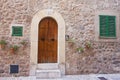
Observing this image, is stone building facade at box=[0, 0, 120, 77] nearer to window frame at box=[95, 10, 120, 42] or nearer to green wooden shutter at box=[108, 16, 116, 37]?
window frame at box=[95, 10, 120, 42]

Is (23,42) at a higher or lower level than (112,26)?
lower

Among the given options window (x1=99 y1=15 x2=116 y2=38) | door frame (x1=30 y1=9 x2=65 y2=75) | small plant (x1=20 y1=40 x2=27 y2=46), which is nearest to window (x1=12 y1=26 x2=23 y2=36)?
small plant (x1=20 y1=40 x2=27 y2=46)

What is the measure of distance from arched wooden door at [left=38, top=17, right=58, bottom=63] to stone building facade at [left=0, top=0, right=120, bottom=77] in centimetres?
23

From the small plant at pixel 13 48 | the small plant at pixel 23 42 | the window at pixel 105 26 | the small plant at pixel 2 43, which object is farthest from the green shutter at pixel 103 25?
the small plant at pixel 2 43

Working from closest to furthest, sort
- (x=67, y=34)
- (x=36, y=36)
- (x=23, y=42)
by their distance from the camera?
(x=23, y=42) → (x=36, y=36) → (x=67, y=34)

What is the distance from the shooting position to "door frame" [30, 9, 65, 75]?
634 centimetres

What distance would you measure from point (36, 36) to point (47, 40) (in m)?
0.50

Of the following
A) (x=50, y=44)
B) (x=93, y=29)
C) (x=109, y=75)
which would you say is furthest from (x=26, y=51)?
(x=109, y=75)

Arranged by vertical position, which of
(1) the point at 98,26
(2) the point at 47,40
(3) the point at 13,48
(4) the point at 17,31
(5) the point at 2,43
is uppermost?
(1) the point at 98,26

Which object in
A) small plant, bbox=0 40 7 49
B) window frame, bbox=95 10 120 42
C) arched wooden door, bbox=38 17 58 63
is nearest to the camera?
small plant, bbox=0 40 7 49

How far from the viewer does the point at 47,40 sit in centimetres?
667

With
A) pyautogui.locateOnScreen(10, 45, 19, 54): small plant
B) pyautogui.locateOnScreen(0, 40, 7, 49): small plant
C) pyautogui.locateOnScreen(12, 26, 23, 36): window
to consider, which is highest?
pyautogui.locateOnScreen(12, 26, 23, 36): window

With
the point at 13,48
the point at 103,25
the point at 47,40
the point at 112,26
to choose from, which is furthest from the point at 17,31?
the point at 112,26

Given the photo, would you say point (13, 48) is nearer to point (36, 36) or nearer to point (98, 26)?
point (36, 36)
